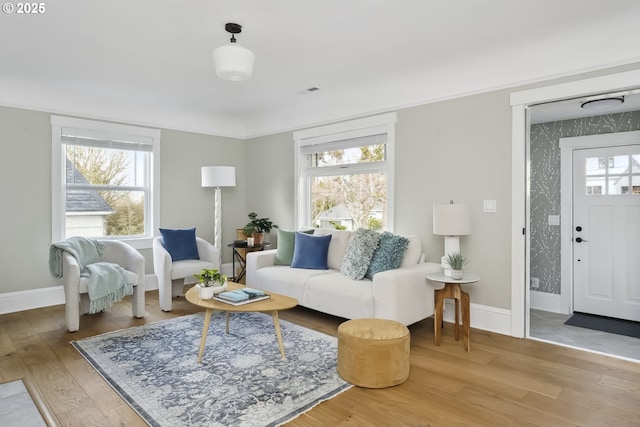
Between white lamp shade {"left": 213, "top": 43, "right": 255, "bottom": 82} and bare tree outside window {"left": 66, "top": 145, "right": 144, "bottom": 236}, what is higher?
white lamp shade {"left": 213, "top": 43, "right": 255, "bottom": 82}

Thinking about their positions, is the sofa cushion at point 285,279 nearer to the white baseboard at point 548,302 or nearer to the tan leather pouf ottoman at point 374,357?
the tan leather pouf ottoman at point 374,357

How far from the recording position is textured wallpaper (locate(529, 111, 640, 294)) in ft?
14.6

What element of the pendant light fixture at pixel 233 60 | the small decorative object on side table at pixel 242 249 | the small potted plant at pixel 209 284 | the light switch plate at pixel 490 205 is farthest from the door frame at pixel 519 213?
the small decorative object on side table at pixel 242 249

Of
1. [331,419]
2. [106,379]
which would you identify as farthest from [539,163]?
[106,379]

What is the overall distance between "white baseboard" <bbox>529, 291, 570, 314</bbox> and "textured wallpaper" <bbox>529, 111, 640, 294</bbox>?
2.3 inches

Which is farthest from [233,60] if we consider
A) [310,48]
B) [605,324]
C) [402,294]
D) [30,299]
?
[605,324]

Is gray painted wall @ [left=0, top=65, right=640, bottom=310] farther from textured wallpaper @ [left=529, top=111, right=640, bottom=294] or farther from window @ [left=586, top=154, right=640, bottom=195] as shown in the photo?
window @ [left=586, top=154, right=640, bottom=195]

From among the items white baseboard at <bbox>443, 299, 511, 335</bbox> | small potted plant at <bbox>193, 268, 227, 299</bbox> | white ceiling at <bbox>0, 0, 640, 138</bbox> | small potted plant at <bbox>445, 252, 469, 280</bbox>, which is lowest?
white baseboard at <bbox>443, 299, 511, 335</bbox>

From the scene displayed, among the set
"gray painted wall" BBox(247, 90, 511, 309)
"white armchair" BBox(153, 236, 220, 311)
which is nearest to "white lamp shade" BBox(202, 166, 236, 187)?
"white armchair" BBox(153, 236, 220, 311)

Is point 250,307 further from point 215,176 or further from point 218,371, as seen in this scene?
point 215,176

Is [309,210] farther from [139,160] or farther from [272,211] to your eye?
[139,160]

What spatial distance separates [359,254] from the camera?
379 cm

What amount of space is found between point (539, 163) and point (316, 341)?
3.40 meters

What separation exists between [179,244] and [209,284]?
1829 mm
